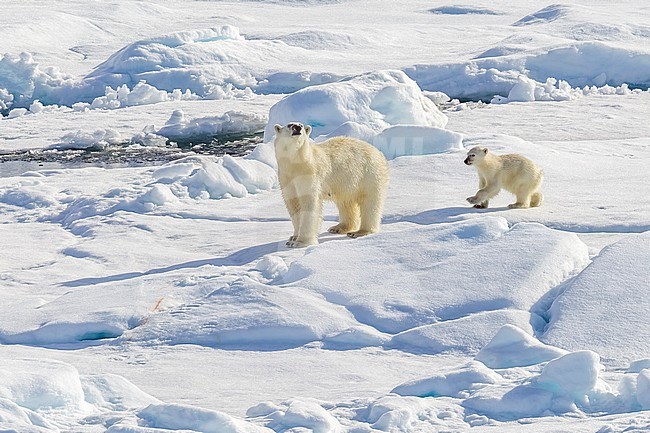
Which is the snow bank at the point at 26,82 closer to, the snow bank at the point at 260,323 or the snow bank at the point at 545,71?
the snow bank at the point at 545,71

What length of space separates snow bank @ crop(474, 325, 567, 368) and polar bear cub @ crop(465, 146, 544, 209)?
3.36 m

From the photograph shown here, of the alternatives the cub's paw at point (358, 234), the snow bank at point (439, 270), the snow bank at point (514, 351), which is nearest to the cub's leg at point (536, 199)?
the cub's paw at point (358, 234)

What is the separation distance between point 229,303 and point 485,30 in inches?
848

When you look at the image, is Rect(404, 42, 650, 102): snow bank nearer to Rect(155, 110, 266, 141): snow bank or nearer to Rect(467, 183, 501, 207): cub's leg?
Rect(155, 110, 266, 141): snow bank

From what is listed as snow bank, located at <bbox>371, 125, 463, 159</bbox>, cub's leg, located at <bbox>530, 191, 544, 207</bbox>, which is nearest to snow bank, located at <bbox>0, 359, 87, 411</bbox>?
cub's leg, located at <bbox>530, 191, 544, 207</bbox>

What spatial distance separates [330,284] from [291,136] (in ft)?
4.41

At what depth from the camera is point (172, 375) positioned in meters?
4.50

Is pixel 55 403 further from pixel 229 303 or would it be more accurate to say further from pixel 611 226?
pixel 611 226

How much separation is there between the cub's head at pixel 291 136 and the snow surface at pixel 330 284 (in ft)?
2.34

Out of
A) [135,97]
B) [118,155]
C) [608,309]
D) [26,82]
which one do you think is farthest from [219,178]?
[26,82]

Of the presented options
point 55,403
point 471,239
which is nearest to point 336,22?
point 471,239

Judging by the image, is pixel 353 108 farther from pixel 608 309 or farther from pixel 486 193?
pixel 608 309

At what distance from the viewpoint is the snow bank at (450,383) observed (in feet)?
13.0

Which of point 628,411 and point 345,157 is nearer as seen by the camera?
point 628,411
